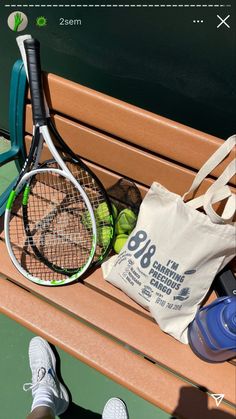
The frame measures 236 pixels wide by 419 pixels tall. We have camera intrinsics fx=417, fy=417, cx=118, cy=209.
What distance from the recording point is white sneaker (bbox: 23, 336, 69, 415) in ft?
5.93

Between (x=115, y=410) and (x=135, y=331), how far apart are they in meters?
0.45

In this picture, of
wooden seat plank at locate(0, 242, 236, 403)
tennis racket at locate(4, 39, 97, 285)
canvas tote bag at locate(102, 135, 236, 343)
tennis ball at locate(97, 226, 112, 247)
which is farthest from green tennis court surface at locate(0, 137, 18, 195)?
canvas tote bag at locate(102, 135, 236, 343)

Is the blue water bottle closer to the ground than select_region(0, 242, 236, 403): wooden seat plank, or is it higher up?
higher up

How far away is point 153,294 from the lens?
1.51 metres

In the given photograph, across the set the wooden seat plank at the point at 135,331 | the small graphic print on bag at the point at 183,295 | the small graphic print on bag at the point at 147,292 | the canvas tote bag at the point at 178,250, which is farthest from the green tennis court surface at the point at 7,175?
the small graphic print on bag at the point at 183,295

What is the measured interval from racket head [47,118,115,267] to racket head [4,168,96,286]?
0.15 feet

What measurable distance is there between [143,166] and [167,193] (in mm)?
269

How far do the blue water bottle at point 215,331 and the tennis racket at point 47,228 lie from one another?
48 cm

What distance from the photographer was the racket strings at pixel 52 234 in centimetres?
178

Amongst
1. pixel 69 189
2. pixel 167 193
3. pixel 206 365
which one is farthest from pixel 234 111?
pixel 206 365

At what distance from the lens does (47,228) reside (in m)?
1.84

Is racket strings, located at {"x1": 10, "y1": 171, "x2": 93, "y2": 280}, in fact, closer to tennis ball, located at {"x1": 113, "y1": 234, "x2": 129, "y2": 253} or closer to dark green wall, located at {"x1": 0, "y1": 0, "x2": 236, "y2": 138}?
tennis ball, located at {"x1": 113, "y1": 234, "x2": 129, "y2": 253}

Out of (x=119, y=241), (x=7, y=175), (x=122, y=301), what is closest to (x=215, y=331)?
(x=122, y=301)

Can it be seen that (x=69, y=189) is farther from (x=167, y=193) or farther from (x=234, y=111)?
(x=234, y=111)
